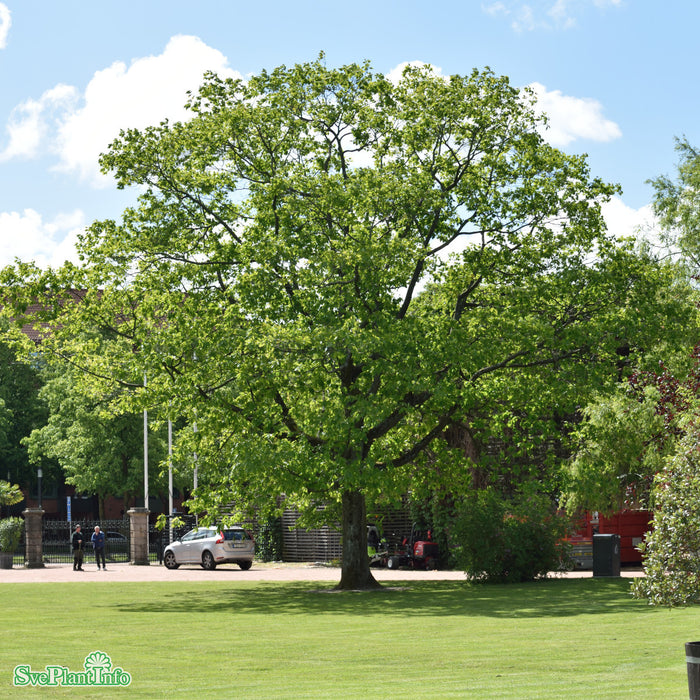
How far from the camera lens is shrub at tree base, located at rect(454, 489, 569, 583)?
93.9ft

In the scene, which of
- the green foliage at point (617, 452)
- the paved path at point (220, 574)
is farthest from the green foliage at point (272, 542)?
the green foliage at point (617, 452)

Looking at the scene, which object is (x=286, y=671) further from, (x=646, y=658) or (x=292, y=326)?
(x=292, y=326)

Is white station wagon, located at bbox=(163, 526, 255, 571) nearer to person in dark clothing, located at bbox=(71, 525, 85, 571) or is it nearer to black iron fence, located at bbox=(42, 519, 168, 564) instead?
person in dark clothing, located at bbox=(71, 525, 85, 571)

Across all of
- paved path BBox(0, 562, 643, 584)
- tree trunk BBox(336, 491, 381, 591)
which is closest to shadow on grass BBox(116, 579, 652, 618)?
tree trunk BBox(336, 491, 381, 591)

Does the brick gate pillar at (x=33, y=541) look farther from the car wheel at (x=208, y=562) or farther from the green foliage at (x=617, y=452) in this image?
the green foliage at (x=617, y=452)

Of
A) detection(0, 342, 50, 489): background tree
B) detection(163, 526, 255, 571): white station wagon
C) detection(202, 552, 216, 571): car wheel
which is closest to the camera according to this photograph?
detection(163, 526, 255, 571): white station wagon

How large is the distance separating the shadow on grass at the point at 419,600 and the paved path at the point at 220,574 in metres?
3.98

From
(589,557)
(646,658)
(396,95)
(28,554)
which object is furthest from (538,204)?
(28,554)

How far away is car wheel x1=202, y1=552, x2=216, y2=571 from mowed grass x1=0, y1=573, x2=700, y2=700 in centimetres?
1586

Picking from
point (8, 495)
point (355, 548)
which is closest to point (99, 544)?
point (8, 495)

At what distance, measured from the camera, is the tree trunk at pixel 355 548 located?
2814 cm

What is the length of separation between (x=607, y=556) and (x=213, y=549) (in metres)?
16.8

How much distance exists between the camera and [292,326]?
83.6 feet

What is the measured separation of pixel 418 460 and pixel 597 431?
463 cm
